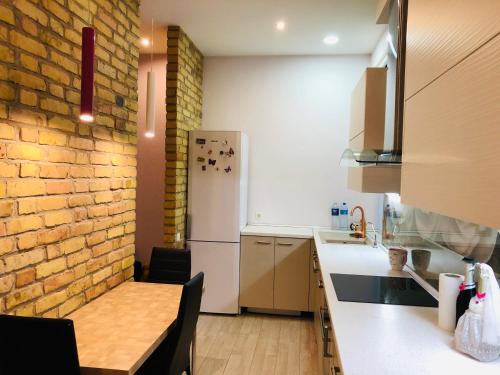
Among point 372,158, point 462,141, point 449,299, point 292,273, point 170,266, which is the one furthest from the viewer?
point 292,273

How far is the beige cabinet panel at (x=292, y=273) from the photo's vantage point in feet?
12.6

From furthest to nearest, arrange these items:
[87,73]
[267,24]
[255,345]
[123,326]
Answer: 1. [267,24]
2. [255,345]
3. [123,326]
4. [87,73]

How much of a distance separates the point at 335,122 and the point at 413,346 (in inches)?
124

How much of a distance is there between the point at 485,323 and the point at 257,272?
2.74 metres

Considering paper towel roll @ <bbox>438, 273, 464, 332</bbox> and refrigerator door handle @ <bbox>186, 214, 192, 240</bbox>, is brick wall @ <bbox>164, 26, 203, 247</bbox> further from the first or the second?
paper towel roll @ <bbox>438, 273, 464, 332</bbox>

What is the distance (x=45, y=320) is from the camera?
1.32 metres

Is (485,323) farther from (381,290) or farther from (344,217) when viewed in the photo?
(344,217)

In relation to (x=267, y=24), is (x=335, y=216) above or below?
below

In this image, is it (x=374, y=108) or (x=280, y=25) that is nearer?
(x=374, y=108)

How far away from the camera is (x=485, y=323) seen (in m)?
1.31

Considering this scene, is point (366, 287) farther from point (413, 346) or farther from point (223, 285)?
point (223, 285)

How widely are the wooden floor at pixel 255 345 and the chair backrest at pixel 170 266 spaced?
2.47ft

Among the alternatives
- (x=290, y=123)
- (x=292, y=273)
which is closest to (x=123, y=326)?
(x=292, y=273)

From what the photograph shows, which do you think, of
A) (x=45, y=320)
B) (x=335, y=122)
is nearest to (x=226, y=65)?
(x=335, y=122)
